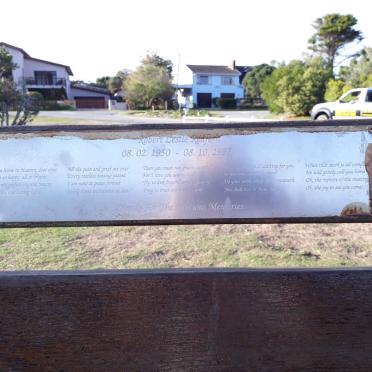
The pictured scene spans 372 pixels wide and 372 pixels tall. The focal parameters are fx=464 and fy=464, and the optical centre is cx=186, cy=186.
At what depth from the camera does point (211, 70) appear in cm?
5850

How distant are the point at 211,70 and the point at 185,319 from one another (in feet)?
193

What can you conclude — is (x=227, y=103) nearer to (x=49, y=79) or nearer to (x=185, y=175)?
(x=49, y=79)

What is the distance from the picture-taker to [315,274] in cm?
155

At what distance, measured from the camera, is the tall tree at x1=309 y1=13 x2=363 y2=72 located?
4712 cm

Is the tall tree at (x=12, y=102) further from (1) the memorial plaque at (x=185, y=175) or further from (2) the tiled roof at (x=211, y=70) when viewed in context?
(2) the tiled roof at (x=211, y=70)

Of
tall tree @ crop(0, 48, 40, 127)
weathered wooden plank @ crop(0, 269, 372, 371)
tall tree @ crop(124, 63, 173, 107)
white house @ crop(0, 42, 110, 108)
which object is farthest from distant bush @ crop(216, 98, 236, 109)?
weathered wooden plank @ crop(0, 269, 372, 371)

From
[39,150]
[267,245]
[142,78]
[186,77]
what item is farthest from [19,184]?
[186,77]

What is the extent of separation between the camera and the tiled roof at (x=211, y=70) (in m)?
57.9

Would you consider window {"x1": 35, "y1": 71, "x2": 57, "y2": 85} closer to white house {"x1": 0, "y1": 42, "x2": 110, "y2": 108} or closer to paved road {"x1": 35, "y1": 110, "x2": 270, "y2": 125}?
white house {"x1": 0, "y1": 42, "x2": 110, "y2": 108}

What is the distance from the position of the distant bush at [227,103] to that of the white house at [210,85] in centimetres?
442

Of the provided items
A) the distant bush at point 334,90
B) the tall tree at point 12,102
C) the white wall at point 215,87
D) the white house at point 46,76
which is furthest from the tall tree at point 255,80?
the tall tree at point 12,102

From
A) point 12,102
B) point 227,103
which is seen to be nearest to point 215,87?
point 227,103

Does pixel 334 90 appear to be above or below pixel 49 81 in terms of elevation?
below

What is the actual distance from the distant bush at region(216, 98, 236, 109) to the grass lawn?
159ft
